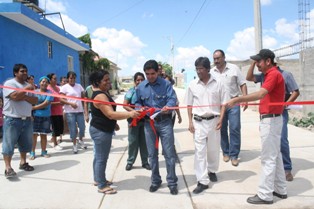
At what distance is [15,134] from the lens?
192 inches

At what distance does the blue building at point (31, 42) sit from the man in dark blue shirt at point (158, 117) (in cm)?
662

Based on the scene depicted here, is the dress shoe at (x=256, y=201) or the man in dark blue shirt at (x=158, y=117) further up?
the man in dark blue shirt at (x=158, y=117)

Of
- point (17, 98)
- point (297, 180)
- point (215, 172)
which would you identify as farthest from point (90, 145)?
point (297, 180)

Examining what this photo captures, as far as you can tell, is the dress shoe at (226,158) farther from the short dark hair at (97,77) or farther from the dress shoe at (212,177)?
the short dark hair at (97,77)

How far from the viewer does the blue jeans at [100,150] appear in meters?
4.05

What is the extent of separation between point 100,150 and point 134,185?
828mm

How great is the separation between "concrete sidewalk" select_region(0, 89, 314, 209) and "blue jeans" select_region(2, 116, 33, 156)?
0.47 m

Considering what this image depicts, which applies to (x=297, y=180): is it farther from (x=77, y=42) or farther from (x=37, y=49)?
(x=77, y=42)

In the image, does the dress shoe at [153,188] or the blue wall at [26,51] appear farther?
the blue wall at [26,51]

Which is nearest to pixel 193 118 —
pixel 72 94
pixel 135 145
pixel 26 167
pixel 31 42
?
pixel 135 145

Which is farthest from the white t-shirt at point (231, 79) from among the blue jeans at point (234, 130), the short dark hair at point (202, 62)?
the short dark hair at point (202, 62)

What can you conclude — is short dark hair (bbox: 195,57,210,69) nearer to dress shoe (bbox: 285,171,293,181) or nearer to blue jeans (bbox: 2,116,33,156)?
dress shoe (bbox: 285,171,293,181)

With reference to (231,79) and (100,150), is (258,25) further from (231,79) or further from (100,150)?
(100,150)

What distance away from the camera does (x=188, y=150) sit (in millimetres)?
6598
